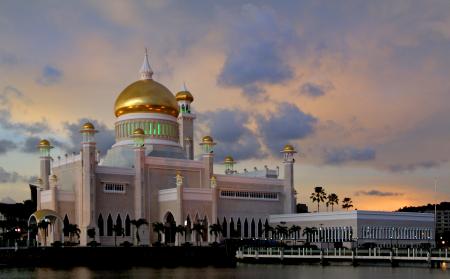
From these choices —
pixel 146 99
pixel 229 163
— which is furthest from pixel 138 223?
pixel 229 163

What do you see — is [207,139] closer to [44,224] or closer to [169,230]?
[169,230]

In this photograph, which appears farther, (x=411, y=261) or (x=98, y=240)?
(x=98, y=240)

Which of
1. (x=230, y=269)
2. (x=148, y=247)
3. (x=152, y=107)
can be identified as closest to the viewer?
(x=230, y=269)

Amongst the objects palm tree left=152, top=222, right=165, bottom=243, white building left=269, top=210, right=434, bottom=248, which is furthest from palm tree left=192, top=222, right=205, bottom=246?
white building left=269, top=210, right=434, bottom=248

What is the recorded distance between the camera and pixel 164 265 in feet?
256

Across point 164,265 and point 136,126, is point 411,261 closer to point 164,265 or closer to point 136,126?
point 164,265

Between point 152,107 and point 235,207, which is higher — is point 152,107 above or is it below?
above

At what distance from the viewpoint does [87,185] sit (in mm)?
86750

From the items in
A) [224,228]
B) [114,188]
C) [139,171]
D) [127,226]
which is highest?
[139,171]

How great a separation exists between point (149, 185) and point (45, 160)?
44.8ft

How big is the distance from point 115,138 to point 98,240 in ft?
59.4

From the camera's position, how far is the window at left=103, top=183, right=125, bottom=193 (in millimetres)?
89375

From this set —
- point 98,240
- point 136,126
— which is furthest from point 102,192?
point 136,126

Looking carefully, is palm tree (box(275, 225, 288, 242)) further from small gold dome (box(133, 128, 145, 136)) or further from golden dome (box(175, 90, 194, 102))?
golden dome (box(175, 90, 194, 102))
